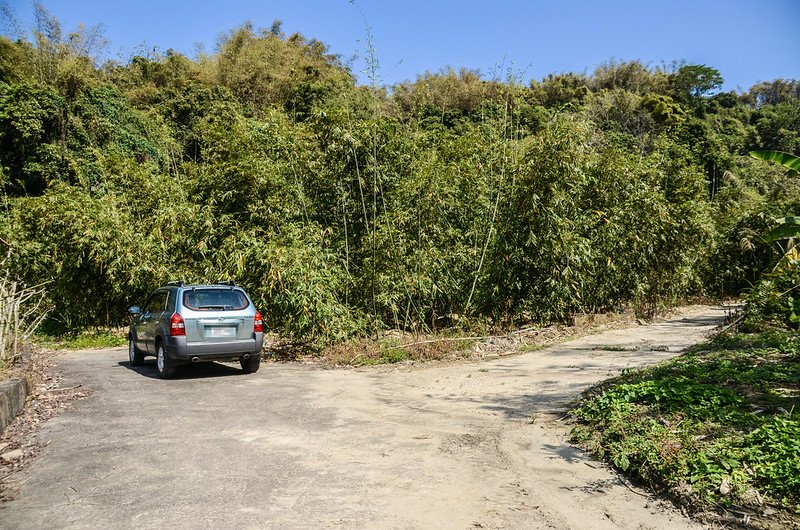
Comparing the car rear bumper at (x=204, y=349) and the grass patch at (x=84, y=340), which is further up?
the car rear bumper at (x=204, y=349)

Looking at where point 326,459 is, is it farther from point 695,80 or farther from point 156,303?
point 695,80

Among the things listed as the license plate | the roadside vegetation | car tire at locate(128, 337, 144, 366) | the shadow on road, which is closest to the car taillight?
the license plate

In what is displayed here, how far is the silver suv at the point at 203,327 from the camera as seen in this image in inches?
325

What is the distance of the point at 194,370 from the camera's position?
945cm

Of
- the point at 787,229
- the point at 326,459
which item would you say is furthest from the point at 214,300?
the point at 787,229

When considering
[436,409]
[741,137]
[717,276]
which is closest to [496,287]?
[436,409]

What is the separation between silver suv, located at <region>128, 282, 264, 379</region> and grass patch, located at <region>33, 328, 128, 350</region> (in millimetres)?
5405

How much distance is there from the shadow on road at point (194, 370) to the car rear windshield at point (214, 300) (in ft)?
3.83

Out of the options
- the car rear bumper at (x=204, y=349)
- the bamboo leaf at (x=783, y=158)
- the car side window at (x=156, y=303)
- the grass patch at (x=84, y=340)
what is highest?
the bamboo leaf at (x=783, y=158)

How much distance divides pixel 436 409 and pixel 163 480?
3.16 metres

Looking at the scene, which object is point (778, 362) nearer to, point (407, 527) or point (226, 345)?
point (407, 527)

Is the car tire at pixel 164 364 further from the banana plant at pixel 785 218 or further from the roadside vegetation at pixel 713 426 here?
the banana plant at pixel 785 218

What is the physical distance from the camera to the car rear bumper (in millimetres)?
8219

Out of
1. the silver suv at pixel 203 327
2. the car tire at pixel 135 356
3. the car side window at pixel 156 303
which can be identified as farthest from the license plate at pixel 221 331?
the car tire at pixel 135 356
